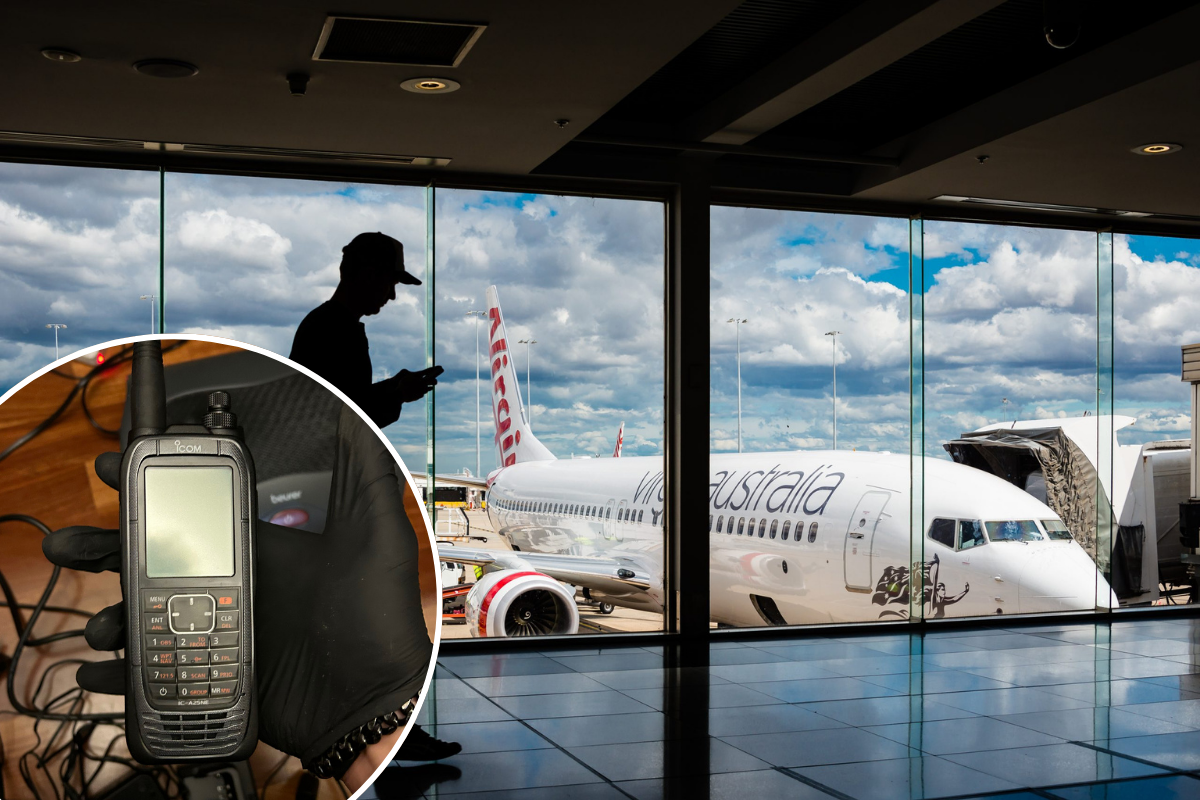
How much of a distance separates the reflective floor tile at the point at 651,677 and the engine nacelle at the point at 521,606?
1.07 meters

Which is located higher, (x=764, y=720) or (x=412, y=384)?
(x=412, y=384)

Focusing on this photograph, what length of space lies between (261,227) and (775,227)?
10.3 feet

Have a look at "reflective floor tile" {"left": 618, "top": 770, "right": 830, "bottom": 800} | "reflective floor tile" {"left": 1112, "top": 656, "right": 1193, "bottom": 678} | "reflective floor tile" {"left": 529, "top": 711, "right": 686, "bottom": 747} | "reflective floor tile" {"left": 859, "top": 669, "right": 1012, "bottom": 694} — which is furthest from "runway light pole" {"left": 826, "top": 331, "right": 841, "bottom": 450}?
"reflective floor tile" {"left": 618, "top": 770, "right": 830, "bottom": 800}

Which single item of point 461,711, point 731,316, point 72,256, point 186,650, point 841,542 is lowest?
point 461,711

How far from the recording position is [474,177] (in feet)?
19.6

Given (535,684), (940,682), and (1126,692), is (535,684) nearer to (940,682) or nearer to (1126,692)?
(940,682)

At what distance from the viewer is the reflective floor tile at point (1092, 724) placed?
158 inches

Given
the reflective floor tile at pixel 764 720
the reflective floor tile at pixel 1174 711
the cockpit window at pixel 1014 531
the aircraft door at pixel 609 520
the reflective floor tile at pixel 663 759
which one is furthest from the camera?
the aircraft door at pixel 609 520

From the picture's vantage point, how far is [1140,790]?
129 inches

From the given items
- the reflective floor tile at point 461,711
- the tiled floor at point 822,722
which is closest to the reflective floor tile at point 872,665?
the tiled floor at point 822,722

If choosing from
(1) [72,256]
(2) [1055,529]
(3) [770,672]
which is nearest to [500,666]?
(3) [770,672]

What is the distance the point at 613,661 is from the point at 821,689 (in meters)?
1.24

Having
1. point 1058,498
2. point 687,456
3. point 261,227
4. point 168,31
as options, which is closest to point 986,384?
point 1058,498

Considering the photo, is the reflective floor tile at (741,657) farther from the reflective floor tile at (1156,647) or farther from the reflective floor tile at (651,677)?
the reflective floor tile at (1156,647)
